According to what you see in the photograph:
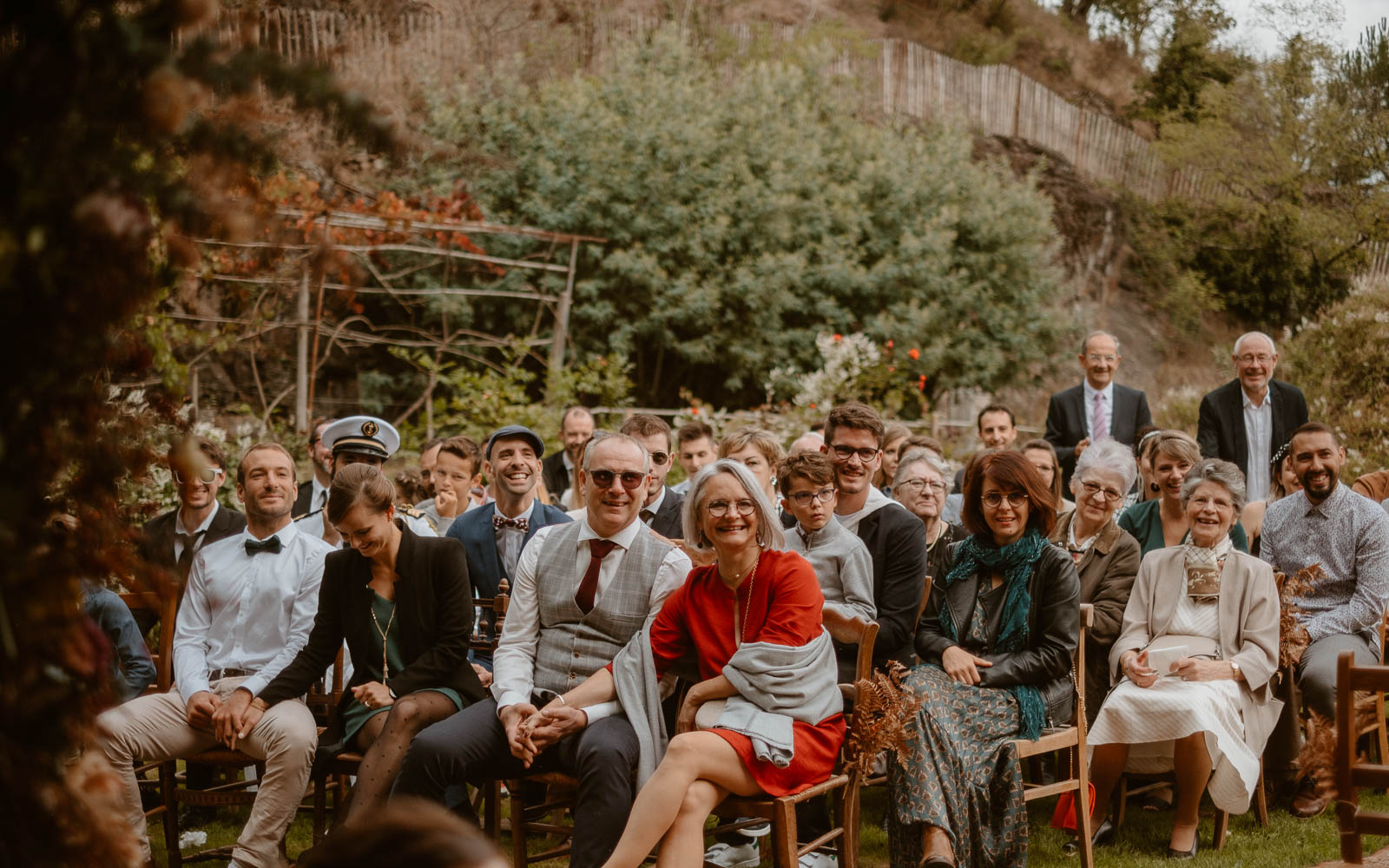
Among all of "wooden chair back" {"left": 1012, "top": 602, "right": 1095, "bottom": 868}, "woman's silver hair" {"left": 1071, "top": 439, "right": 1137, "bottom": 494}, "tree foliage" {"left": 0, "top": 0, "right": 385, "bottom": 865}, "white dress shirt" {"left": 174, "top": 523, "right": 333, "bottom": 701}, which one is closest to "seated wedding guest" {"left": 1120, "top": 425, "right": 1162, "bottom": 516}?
"woman's silver hair" {"left": 1071, "top": 439, "right": 1137, "bottom": 494}

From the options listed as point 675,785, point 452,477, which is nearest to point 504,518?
point 452,477

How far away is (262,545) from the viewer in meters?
5.04

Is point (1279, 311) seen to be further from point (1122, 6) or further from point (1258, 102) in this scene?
point (1122, 6)

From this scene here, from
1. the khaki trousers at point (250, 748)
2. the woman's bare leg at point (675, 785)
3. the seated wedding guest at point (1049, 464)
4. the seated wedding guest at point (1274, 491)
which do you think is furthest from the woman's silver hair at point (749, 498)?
the seated wedding guest at point (1274, 491)

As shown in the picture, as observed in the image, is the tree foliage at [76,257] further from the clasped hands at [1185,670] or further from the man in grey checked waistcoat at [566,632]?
the clasped hands at [1185,670]

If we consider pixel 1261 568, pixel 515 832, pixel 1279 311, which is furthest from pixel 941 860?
pixel 1279 311

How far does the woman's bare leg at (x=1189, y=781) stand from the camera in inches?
191

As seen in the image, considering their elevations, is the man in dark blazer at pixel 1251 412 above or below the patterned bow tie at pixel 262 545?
above

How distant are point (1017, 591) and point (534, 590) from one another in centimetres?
184

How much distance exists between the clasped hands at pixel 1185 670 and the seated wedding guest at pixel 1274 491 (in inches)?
37.1

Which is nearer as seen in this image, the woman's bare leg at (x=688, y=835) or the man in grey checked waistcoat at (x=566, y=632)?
the woman's bare leg at (x=688, y=835)

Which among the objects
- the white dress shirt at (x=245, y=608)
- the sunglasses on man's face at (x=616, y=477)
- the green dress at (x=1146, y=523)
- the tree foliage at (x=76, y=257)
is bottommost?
the white dress shirt at (x=245, y=608)

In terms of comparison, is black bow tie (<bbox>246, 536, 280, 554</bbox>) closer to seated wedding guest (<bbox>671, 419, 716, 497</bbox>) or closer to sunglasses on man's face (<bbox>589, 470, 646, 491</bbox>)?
sunglasses on man's face (<bbox>589, 470, 646, 491</bbox>)

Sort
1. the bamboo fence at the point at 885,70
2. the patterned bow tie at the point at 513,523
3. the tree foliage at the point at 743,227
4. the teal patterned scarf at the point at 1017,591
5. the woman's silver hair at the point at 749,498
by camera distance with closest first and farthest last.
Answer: the woman's silver hair at the point at 749,498 → the teal patterned scarf at the point at 1017,591 → the patterned bow tie at the point at 513,523 → the tree foliage at the point at 743,227 → the bamboo fence at the point at 885,70
